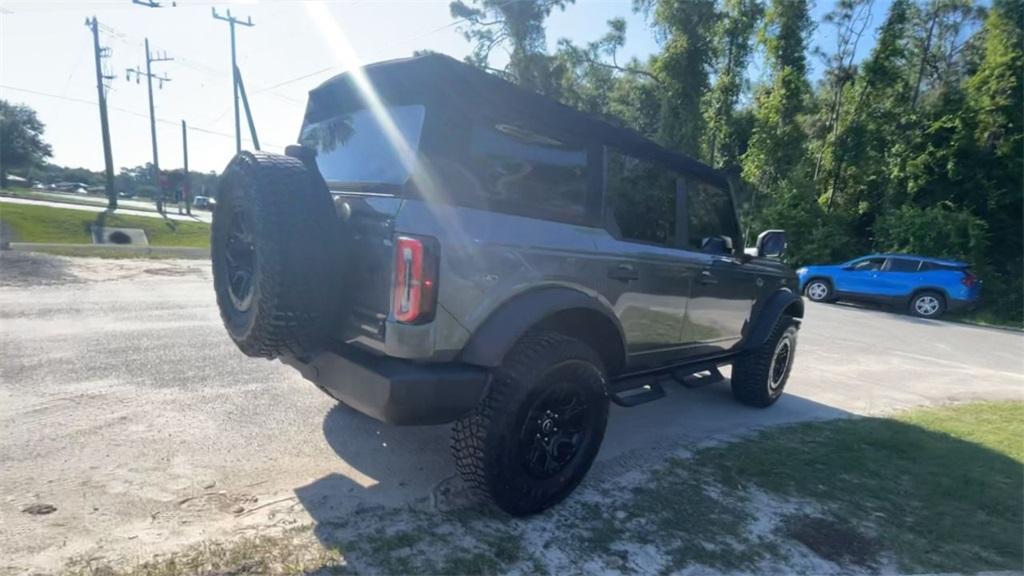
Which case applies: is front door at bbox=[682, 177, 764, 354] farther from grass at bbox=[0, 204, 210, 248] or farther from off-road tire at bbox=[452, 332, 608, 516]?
grass at bbox=[0, 204, 210, 248]

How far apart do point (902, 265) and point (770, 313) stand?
42.1 ft

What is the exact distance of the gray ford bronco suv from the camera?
236 centimetres

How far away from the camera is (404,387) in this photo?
90.4 inches

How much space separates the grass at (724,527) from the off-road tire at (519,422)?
0.50 feet

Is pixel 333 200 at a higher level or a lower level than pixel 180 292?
higher

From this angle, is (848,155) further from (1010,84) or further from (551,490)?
(551,490)

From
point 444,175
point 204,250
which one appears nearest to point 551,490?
point 444,175

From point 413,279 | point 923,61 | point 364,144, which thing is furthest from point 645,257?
point 923,61

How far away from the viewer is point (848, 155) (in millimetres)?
18891

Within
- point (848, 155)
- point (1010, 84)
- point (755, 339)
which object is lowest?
point (755, 339)

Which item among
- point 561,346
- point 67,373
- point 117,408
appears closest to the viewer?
point 561,346

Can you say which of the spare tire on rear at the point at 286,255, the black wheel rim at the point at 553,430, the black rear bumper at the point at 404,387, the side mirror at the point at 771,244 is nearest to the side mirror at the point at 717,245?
the side mirror at the point at 771,244

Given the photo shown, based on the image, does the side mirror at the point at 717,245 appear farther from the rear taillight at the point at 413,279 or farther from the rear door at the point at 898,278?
the rear door at the point at 898,278

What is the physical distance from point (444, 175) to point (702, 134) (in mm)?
22333
